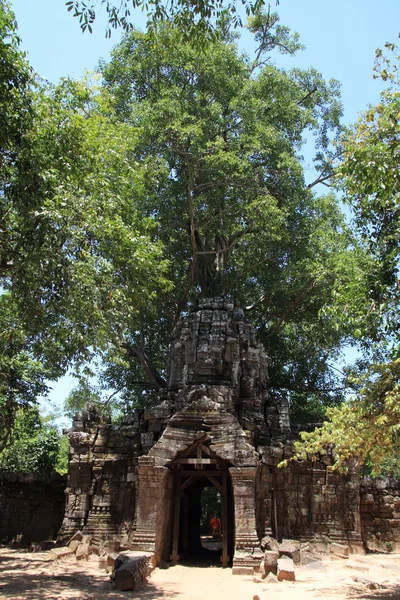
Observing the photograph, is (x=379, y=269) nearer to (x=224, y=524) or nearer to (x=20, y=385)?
(x=224, y=524)

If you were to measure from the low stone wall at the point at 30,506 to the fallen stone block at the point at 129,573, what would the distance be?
7021 millimetres

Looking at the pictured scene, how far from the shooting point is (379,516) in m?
13.8

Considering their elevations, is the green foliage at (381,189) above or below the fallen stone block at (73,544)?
above

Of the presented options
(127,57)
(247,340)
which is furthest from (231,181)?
(127,57)

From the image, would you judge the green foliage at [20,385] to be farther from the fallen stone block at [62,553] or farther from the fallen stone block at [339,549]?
the fallen stone block at [339,549]

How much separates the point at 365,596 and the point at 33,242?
23.8 feet

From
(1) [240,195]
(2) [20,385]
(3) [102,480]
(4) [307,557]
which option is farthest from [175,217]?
(4) [307,557]

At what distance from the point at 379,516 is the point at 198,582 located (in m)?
6.83

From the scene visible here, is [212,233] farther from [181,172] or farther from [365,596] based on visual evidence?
[365,596]

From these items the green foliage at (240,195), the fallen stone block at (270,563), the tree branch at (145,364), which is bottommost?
the fallen stone block at (270,563)

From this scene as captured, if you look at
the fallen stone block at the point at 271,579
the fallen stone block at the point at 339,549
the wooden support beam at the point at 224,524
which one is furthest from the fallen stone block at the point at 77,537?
the fallen stone block at the point at 339,549

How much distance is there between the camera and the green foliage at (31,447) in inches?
664

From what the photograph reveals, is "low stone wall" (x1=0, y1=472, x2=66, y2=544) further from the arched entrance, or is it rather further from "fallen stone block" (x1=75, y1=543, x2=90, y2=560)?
the arched entrance

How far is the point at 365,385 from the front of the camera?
748cm
